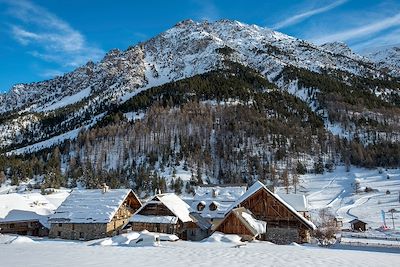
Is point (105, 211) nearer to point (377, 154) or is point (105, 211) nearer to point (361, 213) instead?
point (361, 213)

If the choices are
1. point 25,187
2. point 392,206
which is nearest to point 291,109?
point 392,206

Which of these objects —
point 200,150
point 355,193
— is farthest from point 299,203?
point 200,150

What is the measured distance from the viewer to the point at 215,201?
56.0 metres

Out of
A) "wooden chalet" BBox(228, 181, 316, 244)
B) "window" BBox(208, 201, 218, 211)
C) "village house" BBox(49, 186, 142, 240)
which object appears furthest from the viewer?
"window" BBox(208, 201, 218, 211)

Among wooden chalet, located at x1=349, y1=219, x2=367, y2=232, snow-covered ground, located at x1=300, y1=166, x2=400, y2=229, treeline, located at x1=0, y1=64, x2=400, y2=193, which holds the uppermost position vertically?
treeline, located at x1=0, y1=64, x2=400, y2=193

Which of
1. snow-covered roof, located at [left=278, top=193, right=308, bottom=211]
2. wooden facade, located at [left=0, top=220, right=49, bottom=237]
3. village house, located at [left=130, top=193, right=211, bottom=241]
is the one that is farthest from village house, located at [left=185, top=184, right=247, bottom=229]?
wooden facade, located at [left=0, top=220, right=49, bottom=237]

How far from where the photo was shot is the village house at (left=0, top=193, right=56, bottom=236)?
55.2 m

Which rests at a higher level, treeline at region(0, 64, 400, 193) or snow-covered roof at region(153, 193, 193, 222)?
treeline at region(0, 64, 400, 193)

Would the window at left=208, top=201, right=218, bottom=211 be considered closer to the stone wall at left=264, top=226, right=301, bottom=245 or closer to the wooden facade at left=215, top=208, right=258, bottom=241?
the stone wall at left=264, top=226, right=301, bottom=245

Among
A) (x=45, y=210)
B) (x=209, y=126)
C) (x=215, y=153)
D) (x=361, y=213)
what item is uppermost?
(x=209, y=126)

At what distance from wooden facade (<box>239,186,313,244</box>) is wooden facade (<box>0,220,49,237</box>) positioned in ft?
105

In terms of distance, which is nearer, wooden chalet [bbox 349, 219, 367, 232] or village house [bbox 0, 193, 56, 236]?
village house [bbox 0, 193, 56, 236]

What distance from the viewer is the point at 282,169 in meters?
142

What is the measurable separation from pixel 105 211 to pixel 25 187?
8035 centimetres
